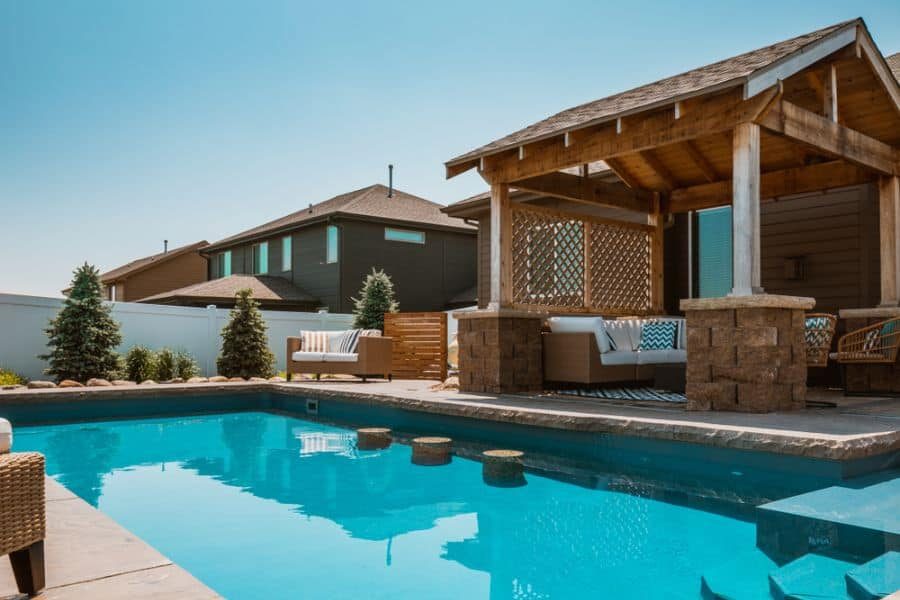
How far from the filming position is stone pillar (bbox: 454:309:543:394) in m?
7.70

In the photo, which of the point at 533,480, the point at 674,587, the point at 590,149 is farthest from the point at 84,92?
the point at 674,587

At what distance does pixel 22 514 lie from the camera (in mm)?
1983

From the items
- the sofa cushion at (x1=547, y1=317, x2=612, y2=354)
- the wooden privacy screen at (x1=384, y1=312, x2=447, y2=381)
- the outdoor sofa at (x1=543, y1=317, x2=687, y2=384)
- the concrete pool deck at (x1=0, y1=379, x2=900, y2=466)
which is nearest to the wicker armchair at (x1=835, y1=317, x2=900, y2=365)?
the concrete pool deck at (x1=0, y1=379, x2=900, y2=466)

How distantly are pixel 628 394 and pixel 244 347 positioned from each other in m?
7.59

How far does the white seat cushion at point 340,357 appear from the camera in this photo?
10547 mm

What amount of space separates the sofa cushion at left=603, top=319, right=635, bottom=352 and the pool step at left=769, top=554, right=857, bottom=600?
177 inches

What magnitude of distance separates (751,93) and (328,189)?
19.0 meters

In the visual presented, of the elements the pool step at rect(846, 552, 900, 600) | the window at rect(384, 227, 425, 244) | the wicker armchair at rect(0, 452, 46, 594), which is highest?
the window at rect(384, 227, 425, 244)

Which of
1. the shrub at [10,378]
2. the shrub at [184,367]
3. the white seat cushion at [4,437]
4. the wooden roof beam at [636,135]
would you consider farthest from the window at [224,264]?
the white seat cushion at [4,437]

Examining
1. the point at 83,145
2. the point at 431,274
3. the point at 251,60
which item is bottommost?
the point at 431,274

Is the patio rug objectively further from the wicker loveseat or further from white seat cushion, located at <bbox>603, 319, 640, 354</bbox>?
the wicker loveseat

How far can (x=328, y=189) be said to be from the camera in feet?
75.8

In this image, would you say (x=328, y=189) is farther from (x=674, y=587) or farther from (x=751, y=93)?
(x=674, y=587)

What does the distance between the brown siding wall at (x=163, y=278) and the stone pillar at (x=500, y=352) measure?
69.8 feet
